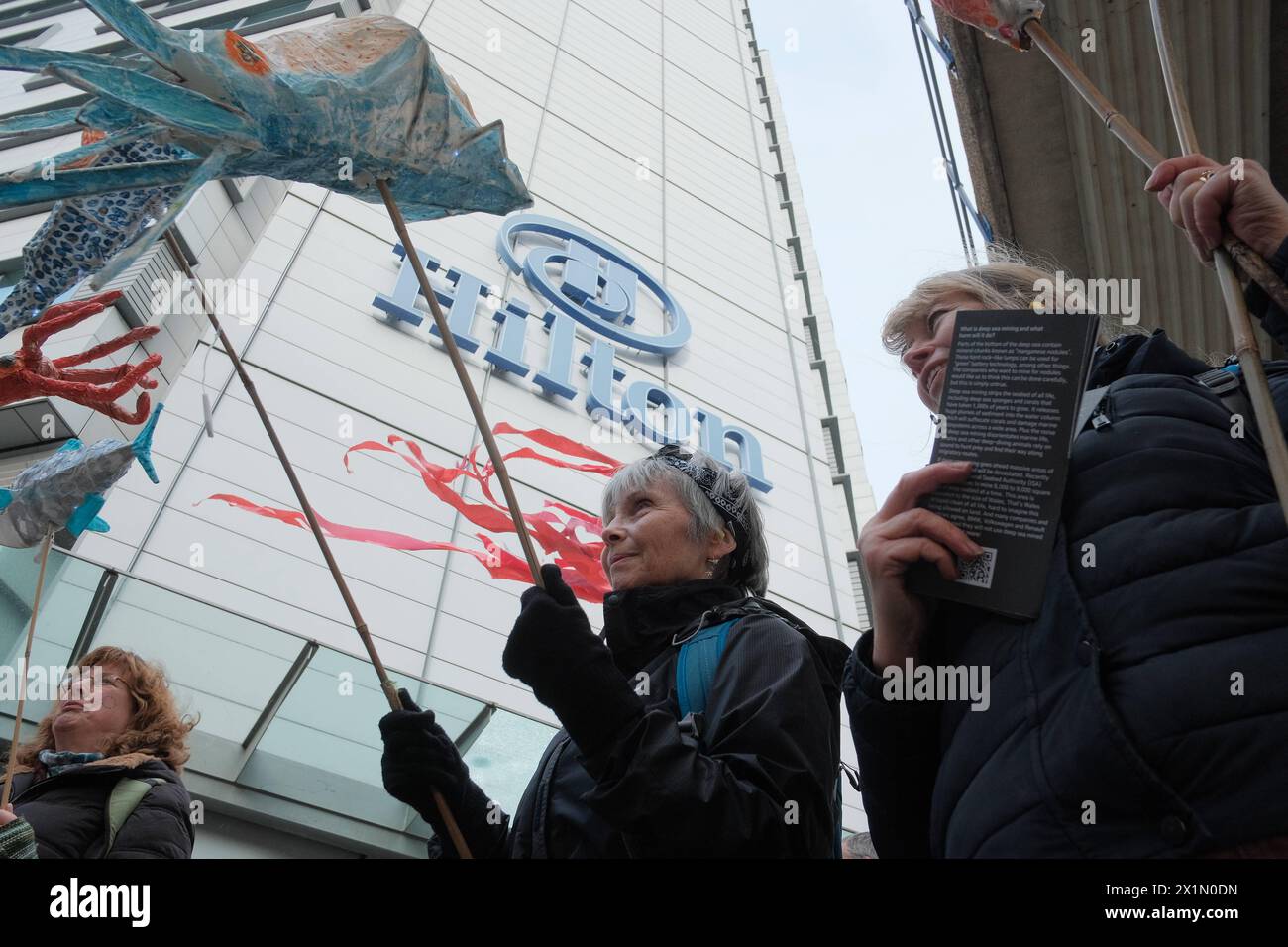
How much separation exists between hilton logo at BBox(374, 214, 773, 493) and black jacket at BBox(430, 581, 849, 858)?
6.77 meters

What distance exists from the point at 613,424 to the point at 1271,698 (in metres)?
8.32

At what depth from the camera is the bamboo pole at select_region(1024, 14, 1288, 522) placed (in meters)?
1.24

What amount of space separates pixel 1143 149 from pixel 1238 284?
0.96ft

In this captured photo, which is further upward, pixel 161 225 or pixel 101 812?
pixel 161 225

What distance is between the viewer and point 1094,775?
1.24 m

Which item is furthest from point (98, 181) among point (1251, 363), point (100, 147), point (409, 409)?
point (409, 409)

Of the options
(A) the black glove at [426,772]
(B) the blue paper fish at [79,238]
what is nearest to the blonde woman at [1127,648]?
(A) the black glove at [426,772]

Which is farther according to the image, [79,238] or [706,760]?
[79,238]

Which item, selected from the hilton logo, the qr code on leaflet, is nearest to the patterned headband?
the qr code on leaflet

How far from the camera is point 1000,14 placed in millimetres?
2064

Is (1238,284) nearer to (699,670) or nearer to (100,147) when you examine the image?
(699,670)

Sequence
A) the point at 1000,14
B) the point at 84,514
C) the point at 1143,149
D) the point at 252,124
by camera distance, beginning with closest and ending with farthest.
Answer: the point at 1143,149 → the point at 252,124 → the point at 1000,14 → the point at 84,514

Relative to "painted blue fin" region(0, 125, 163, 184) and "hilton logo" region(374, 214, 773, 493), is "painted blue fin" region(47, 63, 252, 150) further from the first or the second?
"hilton logo" region(374, 214, 773, 493)

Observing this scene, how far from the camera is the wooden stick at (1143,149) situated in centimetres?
143
